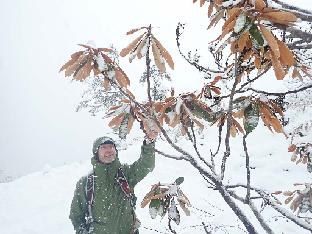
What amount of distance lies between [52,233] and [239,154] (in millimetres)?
4970

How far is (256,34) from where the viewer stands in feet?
3.39

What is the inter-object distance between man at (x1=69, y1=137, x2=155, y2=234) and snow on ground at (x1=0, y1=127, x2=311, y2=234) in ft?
8.16

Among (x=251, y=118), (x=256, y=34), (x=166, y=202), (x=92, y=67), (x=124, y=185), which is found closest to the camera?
(x=256, y=34)

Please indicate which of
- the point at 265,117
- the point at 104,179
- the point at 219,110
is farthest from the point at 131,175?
the point at 265,117

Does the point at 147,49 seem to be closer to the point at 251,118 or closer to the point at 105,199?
the point at 251,118

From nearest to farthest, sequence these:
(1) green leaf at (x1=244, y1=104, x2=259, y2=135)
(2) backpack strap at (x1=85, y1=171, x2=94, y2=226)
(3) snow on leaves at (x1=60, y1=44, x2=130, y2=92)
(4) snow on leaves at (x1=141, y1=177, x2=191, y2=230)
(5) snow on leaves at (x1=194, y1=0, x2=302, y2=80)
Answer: (5) snow on leaves at (x1=194, y1=0, x2=302, y2=80) → (1) green leaf at (x1=244, y1=104, x2=259, y2=135) → (3) snow on leaves at (x1=60, y1=44, x2=130, y2=92) → (4) snow on leaves at (x1=141, y1=177, x2=191, y2=230) → (2) backpack strap at (x1=85, y1=171, x2=94, y2=226)

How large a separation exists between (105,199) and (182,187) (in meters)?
4.77

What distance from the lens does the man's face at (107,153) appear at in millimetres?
3375

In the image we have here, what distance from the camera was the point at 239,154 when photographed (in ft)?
31.3

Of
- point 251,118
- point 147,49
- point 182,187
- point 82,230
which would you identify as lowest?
point 251,118

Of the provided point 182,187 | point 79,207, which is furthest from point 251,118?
point 182,187

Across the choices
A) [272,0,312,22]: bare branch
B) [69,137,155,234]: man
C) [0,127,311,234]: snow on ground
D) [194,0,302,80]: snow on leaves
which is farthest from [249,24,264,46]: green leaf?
[0,127,311,234]: snow on ground

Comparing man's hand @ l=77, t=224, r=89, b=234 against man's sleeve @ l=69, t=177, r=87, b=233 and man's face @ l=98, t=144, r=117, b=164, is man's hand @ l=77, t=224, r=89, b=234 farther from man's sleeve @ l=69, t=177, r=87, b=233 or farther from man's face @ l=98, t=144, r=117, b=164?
man's face @ l=98, t=144, r=117, b=164

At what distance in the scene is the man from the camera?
3.39 m
